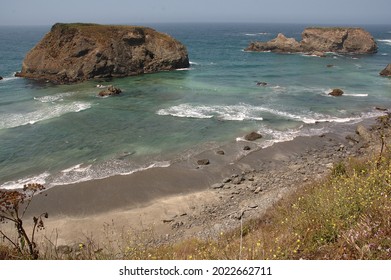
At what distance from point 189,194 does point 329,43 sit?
89.1 meters

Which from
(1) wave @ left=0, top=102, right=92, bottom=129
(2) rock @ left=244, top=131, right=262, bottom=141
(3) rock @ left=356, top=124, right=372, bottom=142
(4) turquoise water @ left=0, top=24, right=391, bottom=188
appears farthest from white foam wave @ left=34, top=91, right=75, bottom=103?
(3) rock @ left=356, top=124, right=372, bottom=142

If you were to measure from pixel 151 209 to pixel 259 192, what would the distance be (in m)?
6.75

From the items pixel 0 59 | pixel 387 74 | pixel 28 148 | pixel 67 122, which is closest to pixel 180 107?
pixel 67 122

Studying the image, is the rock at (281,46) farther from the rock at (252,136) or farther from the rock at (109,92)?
the rock at (252,136)

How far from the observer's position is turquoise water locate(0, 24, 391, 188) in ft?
78.1

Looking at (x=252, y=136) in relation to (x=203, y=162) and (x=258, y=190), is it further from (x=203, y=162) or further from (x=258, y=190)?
(x=258, y=190)

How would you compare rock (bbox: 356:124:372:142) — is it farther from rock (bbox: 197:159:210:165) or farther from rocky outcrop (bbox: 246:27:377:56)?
rocky outcrop (bbox: 246:27:377:56)

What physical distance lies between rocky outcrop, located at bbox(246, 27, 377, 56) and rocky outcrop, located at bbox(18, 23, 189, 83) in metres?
44.5

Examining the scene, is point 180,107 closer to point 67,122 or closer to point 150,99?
point 150,99

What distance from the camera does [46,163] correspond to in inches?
917

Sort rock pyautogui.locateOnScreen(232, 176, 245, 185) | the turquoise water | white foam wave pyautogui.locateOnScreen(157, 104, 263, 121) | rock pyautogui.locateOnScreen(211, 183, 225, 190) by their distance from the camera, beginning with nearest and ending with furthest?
1. rock pyautogui.locateOnScreen(211, 183, 225, 190)
2. rock pyautogui.locateOnScreen(232, 176, 245, 185)
3. the turquoise water
4. white foam wave pyautogui.locateOnScreen(157, 104, 263, 121)

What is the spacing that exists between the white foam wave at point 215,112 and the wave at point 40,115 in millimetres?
10414

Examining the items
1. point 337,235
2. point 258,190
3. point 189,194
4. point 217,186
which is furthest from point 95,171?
point 337,235

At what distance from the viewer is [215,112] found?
34625 mm
